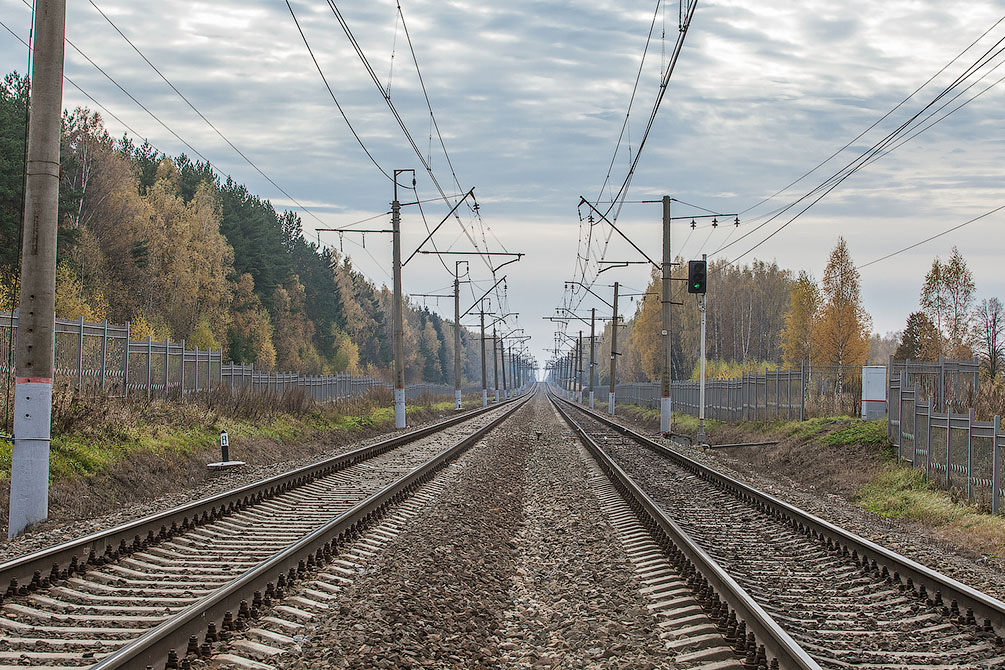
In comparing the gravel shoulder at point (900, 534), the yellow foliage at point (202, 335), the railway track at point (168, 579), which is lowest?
the gravel shoulder at point (900, 534)

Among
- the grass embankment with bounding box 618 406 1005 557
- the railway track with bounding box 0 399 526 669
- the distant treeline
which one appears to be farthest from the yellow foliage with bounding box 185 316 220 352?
the railway track with bounding box 0 399 526 669

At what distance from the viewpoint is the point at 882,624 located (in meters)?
7.74

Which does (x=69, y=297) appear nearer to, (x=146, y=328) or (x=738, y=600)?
(x=146, y=328)

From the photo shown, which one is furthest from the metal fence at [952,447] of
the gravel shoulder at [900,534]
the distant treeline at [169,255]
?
the distant treeline at [169,255]

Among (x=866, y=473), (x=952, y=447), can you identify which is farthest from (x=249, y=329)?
(x=952, y=447)

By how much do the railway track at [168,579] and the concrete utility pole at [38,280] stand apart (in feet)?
7.12

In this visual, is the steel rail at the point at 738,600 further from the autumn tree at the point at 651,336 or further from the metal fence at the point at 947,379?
the autumn tree at the point at 651,336

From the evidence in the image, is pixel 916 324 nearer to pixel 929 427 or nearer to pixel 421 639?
pixel 929 427

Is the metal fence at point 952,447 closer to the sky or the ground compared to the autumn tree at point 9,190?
closer to the ground

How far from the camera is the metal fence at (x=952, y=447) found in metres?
14.2

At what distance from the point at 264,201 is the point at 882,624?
3955 inches

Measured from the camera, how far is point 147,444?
1748 centimetres

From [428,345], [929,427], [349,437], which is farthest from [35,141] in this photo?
[428,345]

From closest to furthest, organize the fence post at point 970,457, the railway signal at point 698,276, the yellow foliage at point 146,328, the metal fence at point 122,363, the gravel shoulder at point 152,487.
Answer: the gravel shoulder at point 152,487 < the fence post at point 970,457 < the metal fence at point 122,363 < the railway signal at point 698,276 < the yellow foliage at point 146,328
